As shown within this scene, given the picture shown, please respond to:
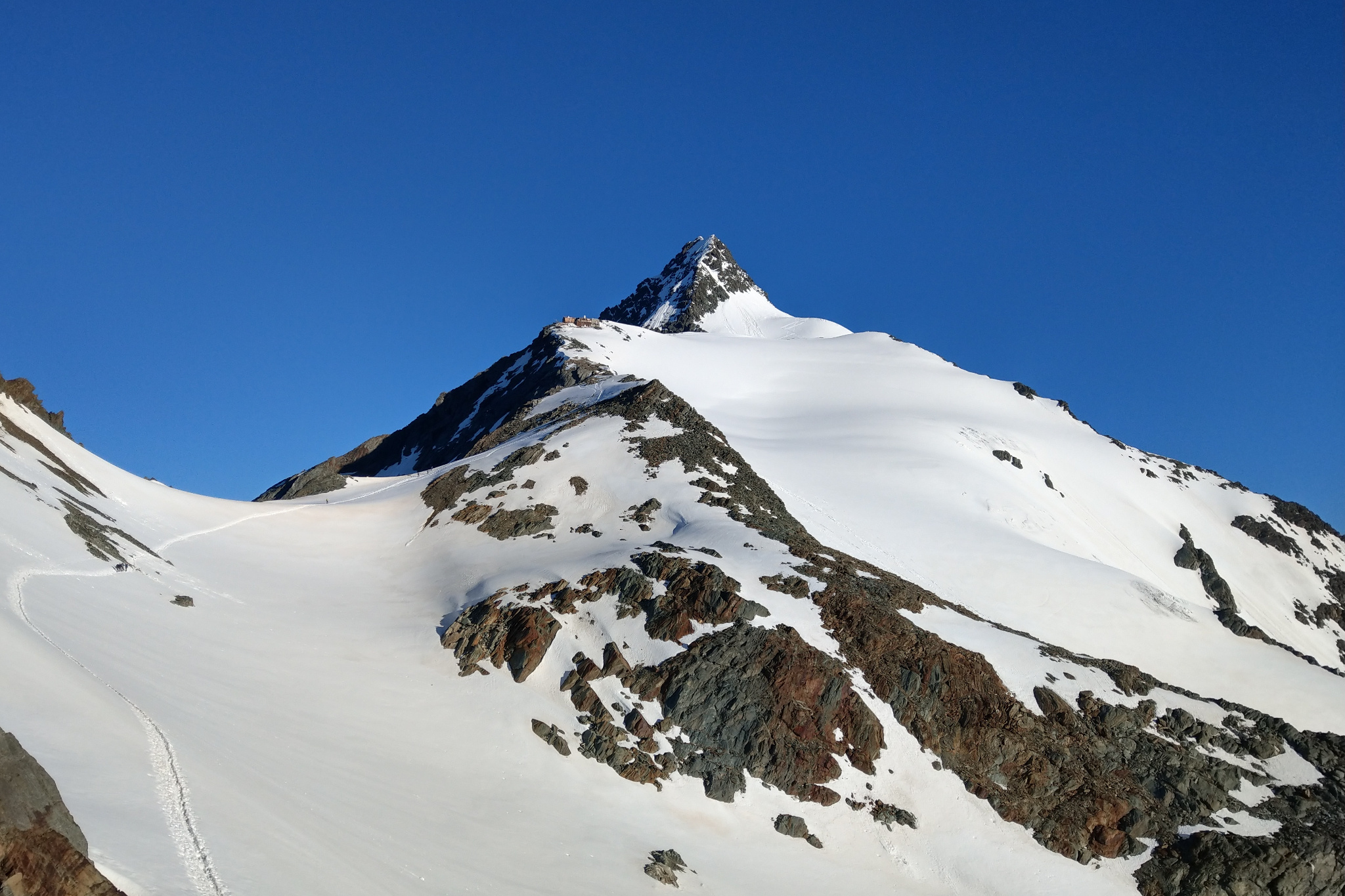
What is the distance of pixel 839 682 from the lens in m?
39.0

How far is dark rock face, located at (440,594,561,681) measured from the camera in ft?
130

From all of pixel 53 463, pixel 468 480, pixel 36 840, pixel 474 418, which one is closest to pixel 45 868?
pixel 36 840

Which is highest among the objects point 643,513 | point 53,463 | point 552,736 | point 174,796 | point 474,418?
point 474,418

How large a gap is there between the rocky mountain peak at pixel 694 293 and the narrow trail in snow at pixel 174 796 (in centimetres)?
13884

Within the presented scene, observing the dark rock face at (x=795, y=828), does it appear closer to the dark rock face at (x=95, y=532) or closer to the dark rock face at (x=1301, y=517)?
Answer: the dark rock face at (x=95, y=532)

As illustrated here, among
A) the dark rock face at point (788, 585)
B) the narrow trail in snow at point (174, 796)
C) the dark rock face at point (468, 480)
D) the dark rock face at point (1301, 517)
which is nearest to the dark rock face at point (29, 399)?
the dark rock face at point (468, 480)

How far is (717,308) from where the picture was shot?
176 meters

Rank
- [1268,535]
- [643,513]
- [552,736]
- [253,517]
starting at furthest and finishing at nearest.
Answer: [1268,535], [253,517], [643,513], [552,736]

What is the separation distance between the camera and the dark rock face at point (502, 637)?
39.5 m

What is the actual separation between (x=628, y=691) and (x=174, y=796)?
67.5ft

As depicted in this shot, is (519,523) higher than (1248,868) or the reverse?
higher

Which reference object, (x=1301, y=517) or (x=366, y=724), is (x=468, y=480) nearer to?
(x=366, y=724)

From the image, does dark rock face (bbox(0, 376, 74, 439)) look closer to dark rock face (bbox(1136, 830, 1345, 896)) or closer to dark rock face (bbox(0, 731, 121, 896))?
dark rock face (bbox(0, 731, 121, 896))

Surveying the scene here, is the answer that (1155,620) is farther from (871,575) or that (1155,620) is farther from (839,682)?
(839,682)
